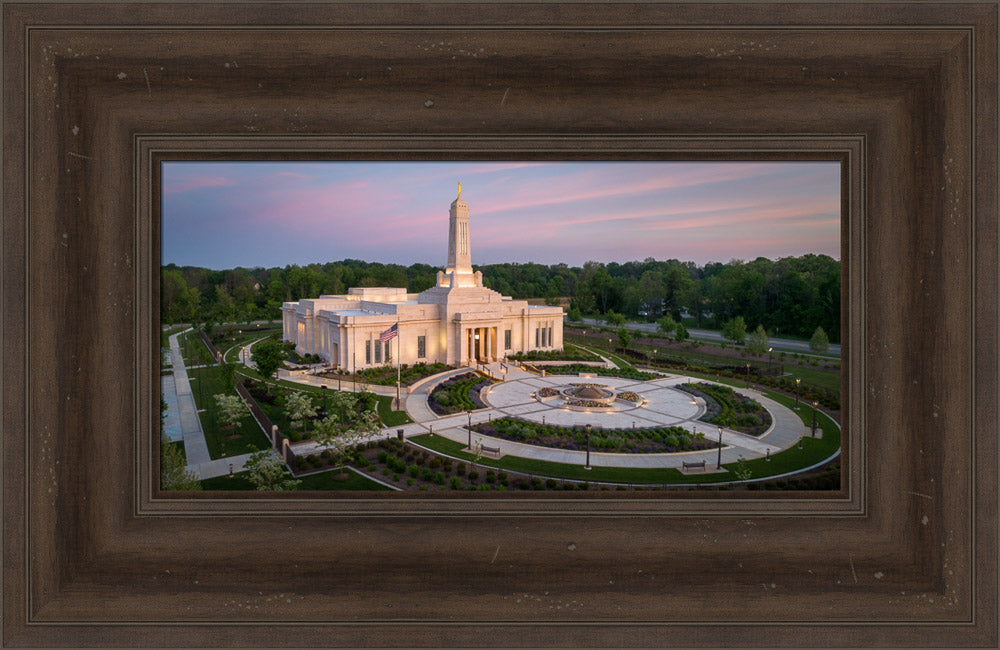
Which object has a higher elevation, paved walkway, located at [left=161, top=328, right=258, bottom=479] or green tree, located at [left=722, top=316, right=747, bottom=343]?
green tree, located at [left=722, top=316, right=747, bottom=343]

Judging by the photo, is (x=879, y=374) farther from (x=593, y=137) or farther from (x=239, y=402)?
(x=239, y=402)

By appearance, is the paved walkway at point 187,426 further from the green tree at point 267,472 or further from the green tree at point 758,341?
the green tree at point 758,341

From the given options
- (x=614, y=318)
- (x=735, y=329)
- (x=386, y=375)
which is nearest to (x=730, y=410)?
(x=735, y=329)

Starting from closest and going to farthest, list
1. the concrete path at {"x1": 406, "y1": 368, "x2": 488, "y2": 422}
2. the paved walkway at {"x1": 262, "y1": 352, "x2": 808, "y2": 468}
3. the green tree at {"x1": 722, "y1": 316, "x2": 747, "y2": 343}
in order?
the green tree at {"x1": 722, "y1": 316, "x2": 747, "y2": 343} → the paved walkway at {"x1": 262, "y1": 352, "x2": 808, "y2": 468} → the concrete path at {"x1": 406, "y1": 368, "x2": 488, "y2": 422}

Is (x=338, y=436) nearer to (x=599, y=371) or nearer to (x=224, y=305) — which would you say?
(x=224, y=305)

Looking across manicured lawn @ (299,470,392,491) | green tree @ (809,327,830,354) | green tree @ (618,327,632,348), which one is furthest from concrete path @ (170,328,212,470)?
green tree @ (618,327,632,348)

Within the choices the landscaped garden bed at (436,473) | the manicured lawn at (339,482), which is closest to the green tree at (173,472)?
the manicured lawn at (339,482)

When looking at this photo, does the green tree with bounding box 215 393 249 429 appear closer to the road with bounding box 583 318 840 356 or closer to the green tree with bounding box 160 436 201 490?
the green tree with bounding box 160 436 201 490
